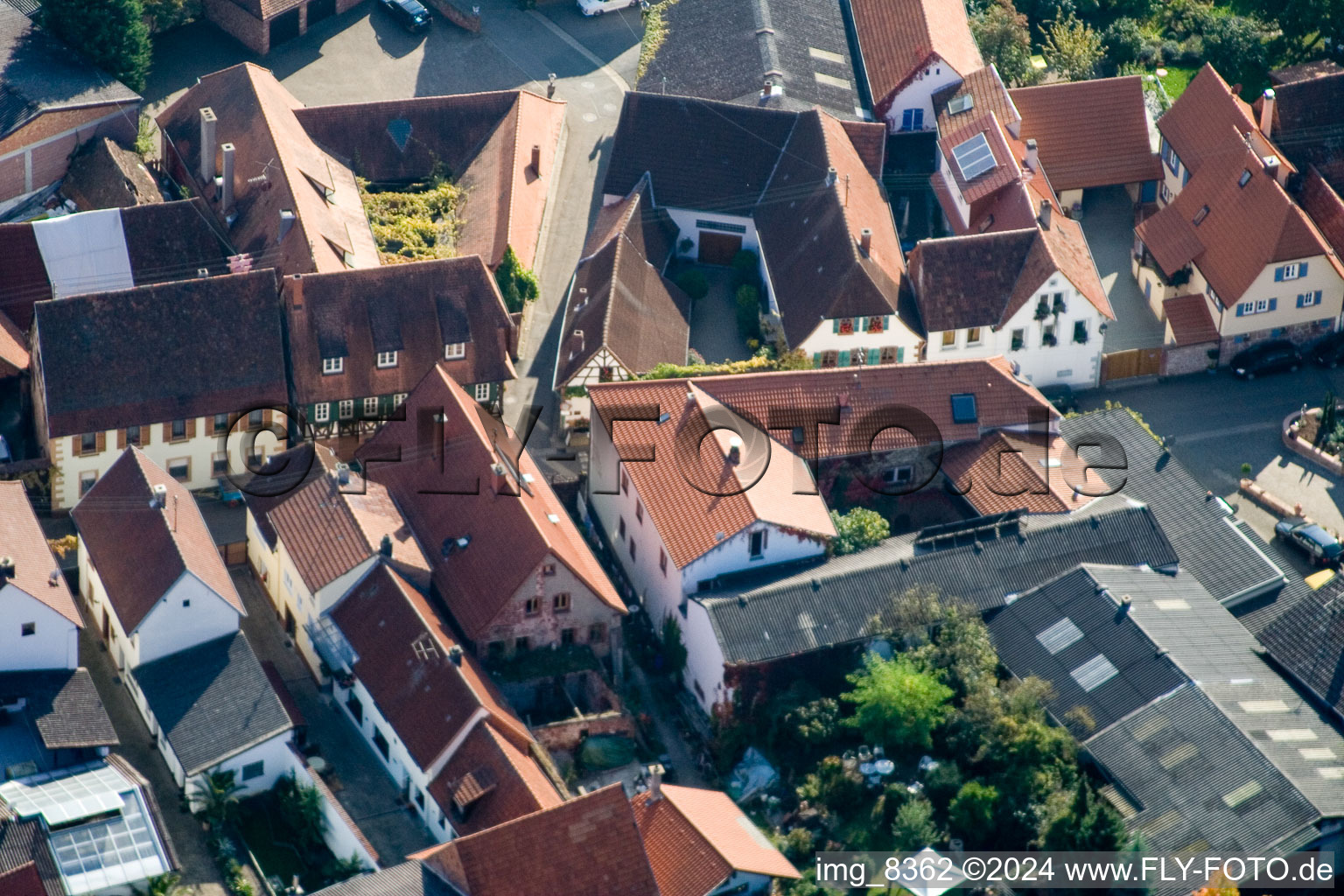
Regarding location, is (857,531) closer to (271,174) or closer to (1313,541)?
(1313,541)

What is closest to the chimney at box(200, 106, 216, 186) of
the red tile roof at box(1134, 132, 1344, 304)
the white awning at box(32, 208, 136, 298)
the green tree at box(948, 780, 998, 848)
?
the white awning at box(32, 208, 136, 298)

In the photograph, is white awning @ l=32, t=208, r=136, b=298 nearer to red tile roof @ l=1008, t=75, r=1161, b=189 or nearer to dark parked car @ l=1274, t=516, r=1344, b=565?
red tile roof @ l=1008, t=75, r=1161, b=189

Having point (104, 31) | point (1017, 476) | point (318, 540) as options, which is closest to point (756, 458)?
point (1017, 476)

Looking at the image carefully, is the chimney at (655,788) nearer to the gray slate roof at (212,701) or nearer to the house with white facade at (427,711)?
the house with white facade at (427,711)

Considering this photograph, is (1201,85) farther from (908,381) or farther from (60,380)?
(60,380)

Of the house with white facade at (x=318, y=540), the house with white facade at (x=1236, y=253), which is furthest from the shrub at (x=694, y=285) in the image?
the house with white facade at (x=318, y=540)
